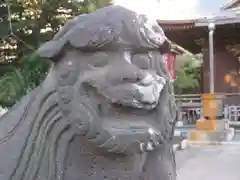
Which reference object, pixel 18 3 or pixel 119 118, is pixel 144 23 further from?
pixel 18 3

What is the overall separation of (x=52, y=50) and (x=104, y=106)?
224mm

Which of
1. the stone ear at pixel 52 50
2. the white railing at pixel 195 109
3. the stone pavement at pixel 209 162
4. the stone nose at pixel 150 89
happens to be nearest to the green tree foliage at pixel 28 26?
the stone pavement at pixel 209 162

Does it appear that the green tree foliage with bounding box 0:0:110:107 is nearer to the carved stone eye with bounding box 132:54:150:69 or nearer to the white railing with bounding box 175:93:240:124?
the carved stone eye with bounding box 132:54:150:69

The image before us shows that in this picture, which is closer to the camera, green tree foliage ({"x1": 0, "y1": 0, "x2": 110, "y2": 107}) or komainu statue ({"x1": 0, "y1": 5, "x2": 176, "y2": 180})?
komainu statue ({"x1": 0, "y1": 5, "x2": 176, "y2": 180})

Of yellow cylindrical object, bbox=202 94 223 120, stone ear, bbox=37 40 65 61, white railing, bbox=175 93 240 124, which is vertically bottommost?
white railing, bbox=175 93 240 124

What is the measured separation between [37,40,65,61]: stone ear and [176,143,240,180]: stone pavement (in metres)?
3.54

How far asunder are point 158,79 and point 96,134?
0.23 metres

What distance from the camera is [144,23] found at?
1251 mm

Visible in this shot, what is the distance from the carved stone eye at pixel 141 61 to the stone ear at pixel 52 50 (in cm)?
21

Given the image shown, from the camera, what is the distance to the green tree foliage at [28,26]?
5.10m

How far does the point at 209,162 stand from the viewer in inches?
238

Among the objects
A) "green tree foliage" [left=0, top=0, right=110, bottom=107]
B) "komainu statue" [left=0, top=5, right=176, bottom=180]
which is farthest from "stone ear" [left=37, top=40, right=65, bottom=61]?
"green tree foliage" [left=0, top=0, right=110, bottom=107]

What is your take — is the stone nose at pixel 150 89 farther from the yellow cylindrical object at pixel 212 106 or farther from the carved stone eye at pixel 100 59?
the yellow cylindrical object at pixel 212 106

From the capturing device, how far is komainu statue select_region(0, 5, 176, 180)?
1164mm
